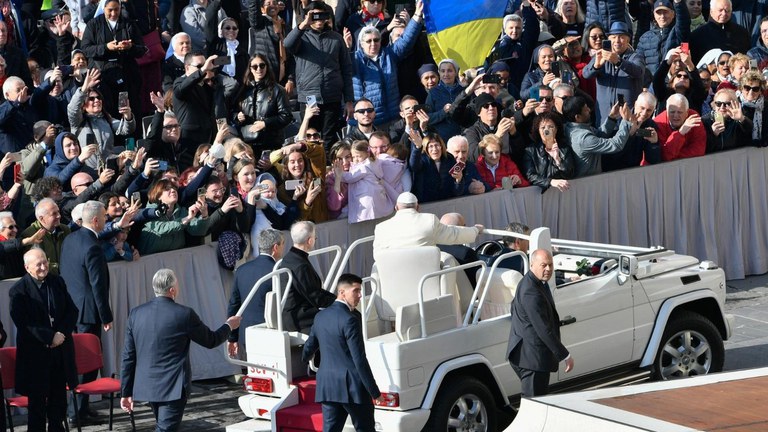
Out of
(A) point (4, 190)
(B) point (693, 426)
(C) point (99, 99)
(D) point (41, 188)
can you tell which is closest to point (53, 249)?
(D) point (41, 188)

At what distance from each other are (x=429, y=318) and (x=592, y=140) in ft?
A: 19.3

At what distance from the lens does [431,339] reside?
38.7ft

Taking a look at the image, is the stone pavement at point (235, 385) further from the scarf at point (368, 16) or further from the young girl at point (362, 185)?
the scarf at point (368, 16)

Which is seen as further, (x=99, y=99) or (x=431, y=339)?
(x=99, y=99)

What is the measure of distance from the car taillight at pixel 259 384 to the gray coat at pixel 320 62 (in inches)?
260

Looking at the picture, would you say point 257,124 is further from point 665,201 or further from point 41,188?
point 665,201

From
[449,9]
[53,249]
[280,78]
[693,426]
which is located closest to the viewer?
[693,426]

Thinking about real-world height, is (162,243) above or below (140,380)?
above

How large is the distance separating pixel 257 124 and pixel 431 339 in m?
5.83

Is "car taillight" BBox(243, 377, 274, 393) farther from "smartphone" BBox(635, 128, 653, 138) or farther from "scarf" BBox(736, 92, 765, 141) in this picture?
"scarf" BBox(736, 92, 765, 141)

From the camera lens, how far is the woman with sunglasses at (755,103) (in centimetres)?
1864

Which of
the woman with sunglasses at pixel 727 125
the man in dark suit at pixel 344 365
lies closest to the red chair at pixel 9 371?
the man in dark suit at pixel 344 365

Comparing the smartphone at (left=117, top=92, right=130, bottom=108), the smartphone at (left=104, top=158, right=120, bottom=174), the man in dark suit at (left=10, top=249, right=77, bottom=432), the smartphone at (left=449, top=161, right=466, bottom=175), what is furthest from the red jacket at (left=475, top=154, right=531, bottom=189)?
the man in dark suit at (left=10, top=249, right=77, bottom=432)

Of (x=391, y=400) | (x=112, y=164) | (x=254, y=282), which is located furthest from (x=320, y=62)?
(x=391, y=400)
